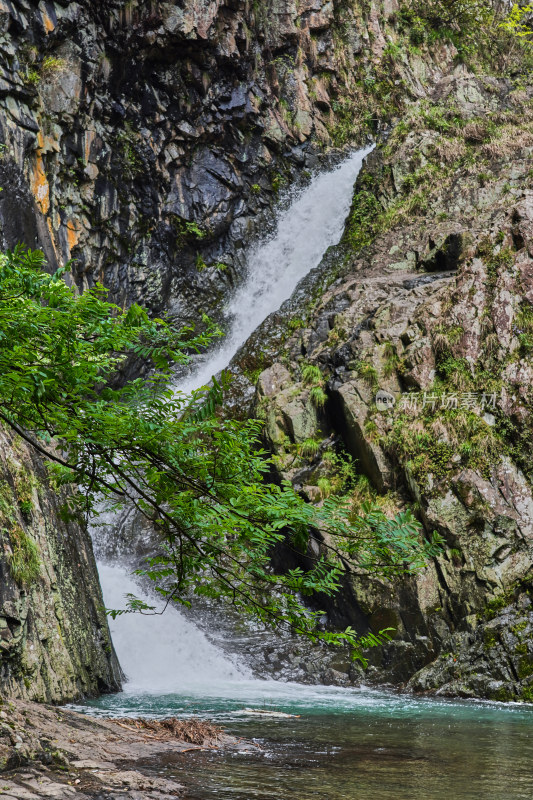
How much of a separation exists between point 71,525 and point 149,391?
7.97 meters

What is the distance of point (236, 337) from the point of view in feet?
73.9

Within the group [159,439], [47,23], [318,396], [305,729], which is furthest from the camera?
[47,23]

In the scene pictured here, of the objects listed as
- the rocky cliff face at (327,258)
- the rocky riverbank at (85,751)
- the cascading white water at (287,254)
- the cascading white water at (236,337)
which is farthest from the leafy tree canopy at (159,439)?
the cascading white water at (287,254)

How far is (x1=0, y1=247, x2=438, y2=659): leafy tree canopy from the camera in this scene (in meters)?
3.20

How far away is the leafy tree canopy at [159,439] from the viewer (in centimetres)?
320

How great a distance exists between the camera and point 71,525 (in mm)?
10828

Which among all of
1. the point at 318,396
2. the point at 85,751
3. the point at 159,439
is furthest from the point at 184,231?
the point at 159,439

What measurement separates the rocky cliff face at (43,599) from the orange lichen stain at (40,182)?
10211 millimetres

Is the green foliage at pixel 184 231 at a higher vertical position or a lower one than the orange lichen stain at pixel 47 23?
lower

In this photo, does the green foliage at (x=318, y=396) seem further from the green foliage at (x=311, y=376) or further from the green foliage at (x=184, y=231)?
the green foliage at (x=184, y=231)

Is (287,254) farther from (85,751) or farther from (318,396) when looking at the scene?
(85,751)

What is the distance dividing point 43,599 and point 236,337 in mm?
15232

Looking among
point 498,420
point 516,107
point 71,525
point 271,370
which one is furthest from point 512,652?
point 516,107

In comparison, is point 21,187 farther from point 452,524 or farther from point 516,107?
point 516,107
